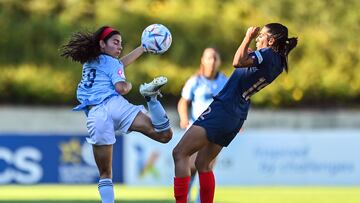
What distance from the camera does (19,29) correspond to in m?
26.9

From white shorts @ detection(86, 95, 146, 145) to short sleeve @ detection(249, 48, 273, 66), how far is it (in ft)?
4.21

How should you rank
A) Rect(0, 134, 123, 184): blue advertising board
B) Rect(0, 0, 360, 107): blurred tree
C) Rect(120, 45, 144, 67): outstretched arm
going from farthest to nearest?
1. Rect(0, 0, 360, 107): blurred tree
2. Rect(0, 134, 123, 184): blue advertising board
3. Rect(120, 45, 144, 67): outstretched arm

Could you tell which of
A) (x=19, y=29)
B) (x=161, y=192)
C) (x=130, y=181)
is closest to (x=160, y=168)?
(x=130, y=181)

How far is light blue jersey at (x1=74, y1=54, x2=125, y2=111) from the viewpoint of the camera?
9.37m

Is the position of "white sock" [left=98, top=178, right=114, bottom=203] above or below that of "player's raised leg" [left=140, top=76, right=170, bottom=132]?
below

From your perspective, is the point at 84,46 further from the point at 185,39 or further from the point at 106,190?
the point at 185,39

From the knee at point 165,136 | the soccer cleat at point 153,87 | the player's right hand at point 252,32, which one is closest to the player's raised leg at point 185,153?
the knee at point 165,136

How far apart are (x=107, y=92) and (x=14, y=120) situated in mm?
15926

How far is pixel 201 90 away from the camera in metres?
12.7

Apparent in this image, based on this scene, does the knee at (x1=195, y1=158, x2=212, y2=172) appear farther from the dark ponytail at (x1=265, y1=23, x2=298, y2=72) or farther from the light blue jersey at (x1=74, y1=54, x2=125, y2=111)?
the dark ponytail at (x1=265, y1=23, x2=298, y2=72)

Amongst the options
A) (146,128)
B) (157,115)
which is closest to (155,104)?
(157,115)

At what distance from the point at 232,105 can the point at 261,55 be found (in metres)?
0.56

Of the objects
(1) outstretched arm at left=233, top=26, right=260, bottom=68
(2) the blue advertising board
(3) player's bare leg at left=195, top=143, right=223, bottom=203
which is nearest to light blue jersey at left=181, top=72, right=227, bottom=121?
(3) player's bare leg at left=195, top=143, right=223, bottom=203

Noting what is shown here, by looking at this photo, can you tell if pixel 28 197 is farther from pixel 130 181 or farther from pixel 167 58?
pixel 167 58
